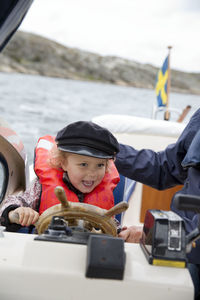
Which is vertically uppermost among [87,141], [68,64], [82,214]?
[68,64]

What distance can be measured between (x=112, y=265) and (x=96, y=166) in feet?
2.54

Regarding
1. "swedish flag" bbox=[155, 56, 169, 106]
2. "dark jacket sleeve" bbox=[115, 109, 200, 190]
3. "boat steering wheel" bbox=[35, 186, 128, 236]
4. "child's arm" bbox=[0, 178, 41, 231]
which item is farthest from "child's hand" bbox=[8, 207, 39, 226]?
"swedish flag" bbox=[155, 56, 169, 106]

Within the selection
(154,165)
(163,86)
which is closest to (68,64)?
(163,86)

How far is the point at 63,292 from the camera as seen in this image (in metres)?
0.87

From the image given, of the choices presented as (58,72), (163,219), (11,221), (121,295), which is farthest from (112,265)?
(58,72)

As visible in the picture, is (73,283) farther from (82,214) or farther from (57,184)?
(57,184)

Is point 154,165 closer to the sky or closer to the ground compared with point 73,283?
closer to the sky

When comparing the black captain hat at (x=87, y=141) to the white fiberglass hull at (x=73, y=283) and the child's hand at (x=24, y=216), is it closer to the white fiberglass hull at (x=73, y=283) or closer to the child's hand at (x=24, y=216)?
the child's hand at (x=24, y=216)

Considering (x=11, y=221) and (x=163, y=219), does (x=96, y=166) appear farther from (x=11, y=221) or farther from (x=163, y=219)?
(x=163, y=219)

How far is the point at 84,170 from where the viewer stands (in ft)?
5.17

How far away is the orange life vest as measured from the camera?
168 cm

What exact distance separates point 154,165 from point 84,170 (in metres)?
0.43

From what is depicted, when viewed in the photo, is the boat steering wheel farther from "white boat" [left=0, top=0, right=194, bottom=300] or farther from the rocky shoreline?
the rocky shoreline

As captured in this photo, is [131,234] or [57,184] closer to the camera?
[131,234]
